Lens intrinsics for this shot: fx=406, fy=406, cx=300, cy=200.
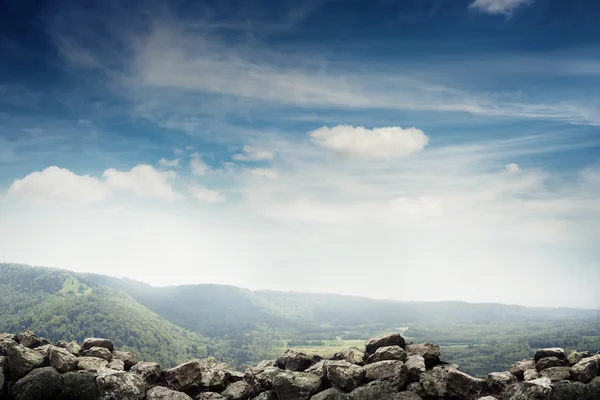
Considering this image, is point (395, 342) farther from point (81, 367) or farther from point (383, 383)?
point (81, 367)

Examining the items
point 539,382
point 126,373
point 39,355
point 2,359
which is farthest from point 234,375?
point 539,382

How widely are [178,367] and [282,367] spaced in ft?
9.03

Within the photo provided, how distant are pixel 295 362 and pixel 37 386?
6327 millimetres

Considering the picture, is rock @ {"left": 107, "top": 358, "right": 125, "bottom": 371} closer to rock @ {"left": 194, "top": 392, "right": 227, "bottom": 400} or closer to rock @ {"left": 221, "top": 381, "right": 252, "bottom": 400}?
rock @ {"left": 194, "top": 392, "right": 227, "bottom": 400}

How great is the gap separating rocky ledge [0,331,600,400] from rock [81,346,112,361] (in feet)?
0.67

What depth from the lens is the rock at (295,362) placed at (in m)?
10.9

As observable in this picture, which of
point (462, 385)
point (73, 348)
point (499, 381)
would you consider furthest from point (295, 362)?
point (73, 348)

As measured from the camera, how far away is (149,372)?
1068 cm

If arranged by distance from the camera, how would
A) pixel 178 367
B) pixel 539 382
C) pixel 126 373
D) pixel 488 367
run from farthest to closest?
pixel 488 367 < pixel 178 367 < pixel 126 373 < pixel 539 382

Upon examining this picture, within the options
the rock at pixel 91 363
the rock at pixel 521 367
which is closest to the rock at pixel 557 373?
the rock at pixel 521 367

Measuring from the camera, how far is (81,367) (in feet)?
34.7

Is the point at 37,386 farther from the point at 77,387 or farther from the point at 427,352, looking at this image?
the point at 427,352

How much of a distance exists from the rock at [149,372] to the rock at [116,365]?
329 mm

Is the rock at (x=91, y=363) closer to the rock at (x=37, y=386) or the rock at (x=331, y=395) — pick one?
the rock at (x=37, y=386)
